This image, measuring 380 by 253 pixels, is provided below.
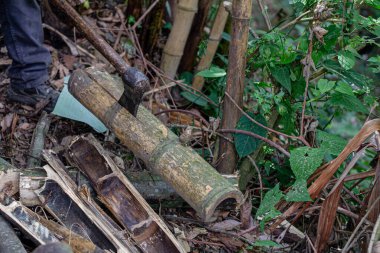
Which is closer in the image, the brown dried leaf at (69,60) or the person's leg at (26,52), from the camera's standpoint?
the person's leg at (26,52)

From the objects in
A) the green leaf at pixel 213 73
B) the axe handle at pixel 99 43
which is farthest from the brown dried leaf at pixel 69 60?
the green leaf at pixel 213 73

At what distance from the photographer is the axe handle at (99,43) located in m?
2.71

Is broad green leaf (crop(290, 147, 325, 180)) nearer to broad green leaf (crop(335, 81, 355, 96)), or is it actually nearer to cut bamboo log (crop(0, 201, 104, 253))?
broad green leaf (crop(335, 81, 355, 96))

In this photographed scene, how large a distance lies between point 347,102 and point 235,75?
59 cm

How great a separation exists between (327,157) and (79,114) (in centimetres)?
152

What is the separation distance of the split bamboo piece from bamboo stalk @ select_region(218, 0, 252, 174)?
103 centimetres

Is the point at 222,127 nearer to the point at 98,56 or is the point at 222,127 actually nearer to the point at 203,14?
the point at 203,14

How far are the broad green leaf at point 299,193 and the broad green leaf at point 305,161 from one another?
31 millimetres

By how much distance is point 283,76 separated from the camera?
9.09ft

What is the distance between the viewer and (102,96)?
111 inches

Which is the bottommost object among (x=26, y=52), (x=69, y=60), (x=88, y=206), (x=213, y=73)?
(x=88, y=206)

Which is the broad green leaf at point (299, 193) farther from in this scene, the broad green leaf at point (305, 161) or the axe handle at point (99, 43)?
the axe handle at point (99, 43)

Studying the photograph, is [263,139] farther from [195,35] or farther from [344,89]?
[195,35]

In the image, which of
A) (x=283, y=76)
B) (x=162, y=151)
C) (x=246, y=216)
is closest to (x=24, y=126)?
(x=162, y=151)
